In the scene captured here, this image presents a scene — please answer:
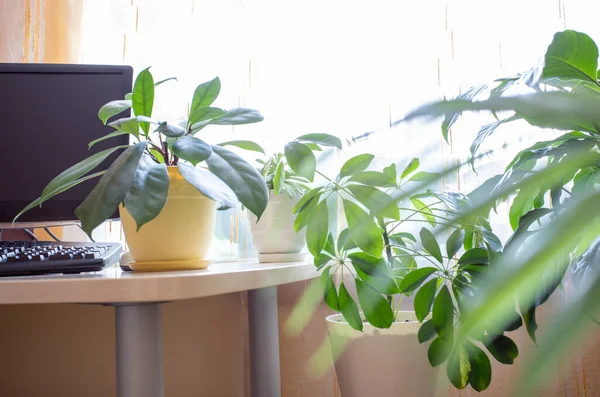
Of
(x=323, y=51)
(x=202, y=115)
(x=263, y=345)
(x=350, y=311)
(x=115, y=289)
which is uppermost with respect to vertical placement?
(x=323, y=51)

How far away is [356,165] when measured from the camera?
0.93 meters

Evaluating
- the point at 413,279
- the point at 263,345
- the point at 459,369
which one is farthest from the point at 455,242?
the point at 263,345

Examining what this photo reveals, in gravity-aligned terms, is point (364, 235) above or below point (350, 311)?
above

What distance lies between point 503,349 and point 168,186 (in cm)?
62

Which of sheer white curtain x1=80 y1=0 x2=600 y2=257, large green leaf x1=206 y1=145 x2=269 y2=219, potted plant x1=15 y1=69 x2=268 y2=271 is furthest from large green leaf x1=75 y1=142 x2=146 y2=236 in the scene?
sheer white curtain x1=80 y1=0 x2=600 y2=257

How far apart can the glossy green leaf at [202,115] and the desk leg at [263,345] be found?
1.50ft

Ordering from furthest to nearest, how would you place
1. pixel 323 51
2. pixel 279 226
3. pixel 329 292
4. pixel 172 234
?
pixel 323 51
pixel 279 226
pixel 329 292
pixel 172 234

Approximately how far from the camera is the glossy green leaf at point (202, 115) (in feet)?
2.41

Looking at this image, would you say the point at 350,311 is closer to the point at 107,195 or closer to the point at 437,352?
the point at 437,352

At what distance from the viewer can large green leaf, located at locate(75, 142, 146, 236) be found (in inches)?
21.2

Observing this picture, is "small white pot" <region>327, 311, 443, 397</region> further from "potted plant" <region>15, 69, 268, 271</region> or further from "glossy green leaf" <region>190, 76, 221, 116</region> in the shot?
"glossy green leaf" <region>190, 76, 221, 116</region>

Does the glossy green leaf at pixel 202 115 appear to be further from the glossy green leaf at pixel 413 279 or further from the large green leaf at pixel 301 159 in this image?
the glossy green leaf at pixel 413 279

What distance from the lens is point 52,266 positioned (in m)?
0.63

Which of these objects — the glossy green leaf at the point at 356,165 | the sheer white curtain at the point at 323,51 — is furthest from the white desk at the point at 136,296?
the sheer white curtain at the point at 323,51
